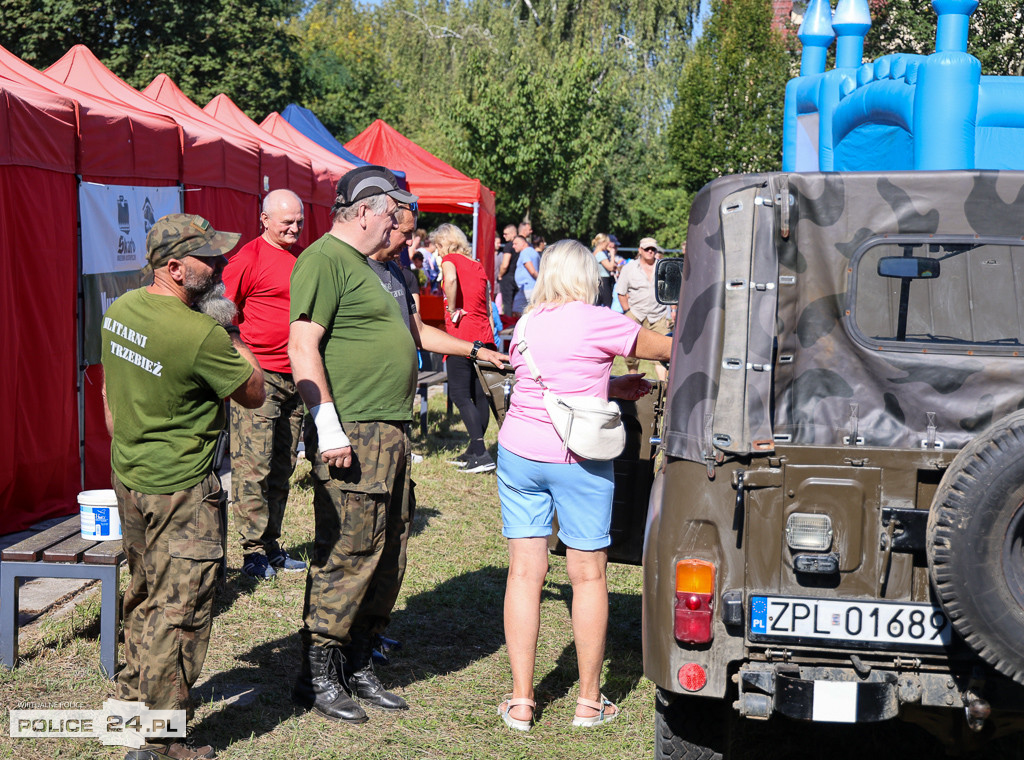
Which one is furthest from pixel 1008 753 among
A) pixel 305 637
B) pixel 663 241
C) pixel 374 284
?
pixel 663 241

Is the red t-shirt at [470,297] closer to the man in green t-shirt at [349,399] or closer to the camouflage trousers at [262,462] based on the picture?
the camouflage trousers at [262,462]

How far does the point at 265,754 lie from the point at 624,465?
71.4 inches

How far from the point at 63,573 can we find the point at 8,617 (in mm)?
329

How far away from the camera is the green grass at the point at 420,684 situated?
12.8 feet

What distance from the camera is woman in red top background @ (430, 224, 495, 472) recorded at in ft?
27.3

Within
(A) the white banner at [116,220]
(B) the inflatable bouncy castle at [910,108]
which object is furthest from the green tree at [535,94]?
(A) the white banner at [116,220]

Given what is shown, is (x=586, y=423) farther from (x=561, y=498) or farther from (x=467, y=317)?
(x=467, y=317)

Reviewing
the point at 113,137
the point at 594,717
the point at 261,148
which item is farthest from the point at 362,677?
the point at 261,148

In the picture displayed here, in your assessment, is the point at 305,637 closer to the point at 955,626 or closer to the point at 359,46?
the point at 955,626

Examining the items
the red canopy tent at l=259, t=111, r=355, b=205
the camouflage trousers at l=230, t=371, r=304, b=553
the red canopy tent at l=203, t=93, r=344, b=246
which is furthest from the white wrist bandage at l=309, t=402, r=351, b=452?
the red canopy tent at l=259, t=111, r=355, b=205

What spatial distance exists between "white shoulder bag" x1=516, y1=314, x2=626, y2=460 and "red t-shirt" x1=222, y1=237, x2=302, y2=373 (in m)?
2.36

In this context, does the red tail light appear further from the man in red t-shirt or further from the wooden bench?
the man in red t-shirt

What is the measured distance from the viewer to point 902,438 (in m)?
3.16

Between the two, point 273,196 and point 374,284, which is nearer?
point 374,284
